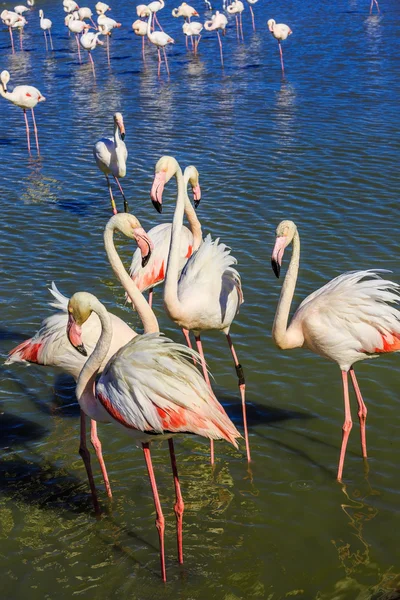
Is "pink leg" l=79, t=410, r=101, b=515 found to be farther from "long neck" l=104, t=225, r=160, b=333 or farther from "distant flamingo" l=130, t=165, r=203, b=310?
"distant flamingo" l=130, t=165, r=203, b=310

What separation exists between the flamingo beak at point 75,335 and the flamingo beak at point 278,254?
A: 1194 millimetres

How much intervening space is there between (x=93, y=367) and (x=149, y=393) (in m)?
0.46

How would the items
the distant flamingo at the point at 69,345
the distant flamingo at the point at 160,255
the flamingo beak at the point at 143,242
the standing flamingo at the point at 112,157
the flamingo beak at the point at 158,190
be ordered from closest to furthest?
the flamingo beak at the point at 143,242 → the distant flamingo at the point at 69,345 → the flamingo beak at the point at 158,190 → the distant flamingo at the point at 160,255 → the standing flamingo at the point at 112,157

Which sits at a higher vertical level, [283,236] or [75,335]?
[283,236]

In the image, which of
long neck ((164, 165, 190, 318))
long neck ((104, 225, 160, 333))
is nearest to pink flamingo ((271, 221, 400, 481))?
long neck ((164, 165, 190, 318))

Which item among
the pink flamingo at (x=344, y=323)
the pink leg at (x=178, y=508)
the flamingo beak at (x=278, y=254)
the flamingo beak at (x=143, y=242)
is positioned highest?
the flamingo beak at (x=143, y=242)

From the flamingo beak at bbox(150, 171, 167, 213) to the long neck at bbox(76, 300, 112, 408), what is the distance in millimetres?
1210

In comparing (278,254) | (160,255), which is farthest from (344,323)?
→ (160,255)

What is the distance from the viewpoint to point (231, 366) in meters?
6.16

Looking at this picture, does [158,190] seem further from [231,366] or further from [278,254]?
[231,366]

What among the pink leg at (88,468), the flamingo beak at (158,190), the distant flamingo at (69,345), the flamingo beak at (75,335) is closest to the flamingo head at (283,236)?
the flamingo beak at (158,190)

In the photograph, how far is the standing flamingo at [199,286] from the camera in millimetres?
5246

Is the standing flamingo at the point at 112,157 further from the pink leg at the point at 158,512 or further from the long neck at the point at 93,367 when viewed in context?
the pink leg at the point at 158,512

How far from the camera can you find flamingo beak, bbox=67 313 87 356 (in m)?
4.15
